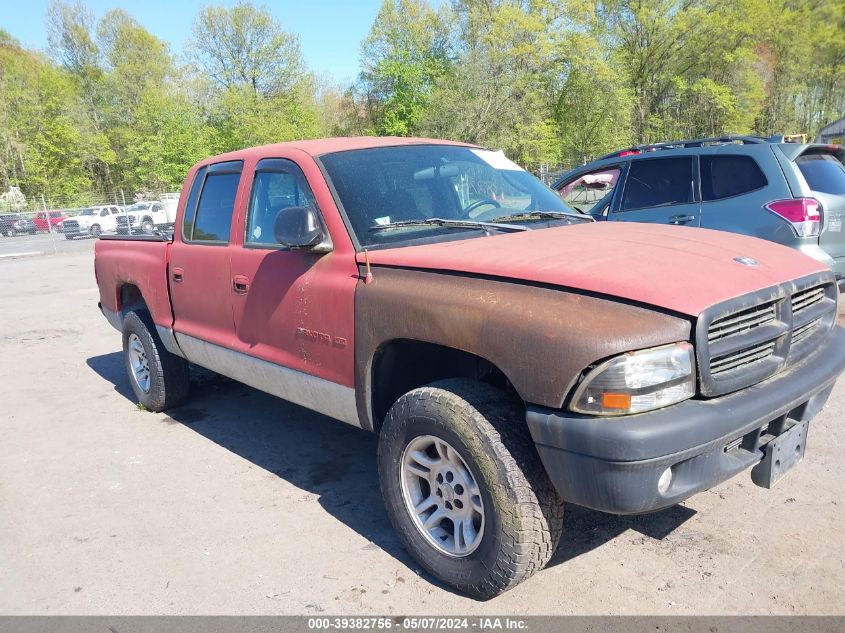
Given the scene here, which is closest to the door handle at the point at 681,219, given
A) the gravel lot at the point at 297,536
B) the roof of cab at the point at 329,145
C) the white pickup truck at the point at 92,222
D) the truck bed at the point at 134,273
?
the gravel lot at the point at 297,536

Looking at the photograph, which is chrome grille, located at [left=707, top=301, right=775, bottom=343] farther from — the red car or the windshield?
the red car

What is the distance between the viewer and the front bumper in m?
2.16

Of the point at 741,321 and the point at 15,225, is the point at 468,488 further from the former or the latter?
the point at 15,225

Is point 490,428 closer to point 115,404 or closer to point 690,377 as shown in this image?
point 690,377

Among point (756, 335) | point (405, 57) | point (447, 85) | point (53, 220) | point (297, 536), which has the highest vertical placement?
point (405, 57)

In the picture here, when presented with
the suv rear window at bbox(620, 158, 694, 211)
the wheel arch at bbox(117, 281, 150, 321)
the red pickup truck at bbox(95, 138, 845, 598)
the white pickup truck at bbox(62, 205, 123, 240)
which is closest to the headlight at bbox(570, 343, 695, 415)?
the red pickup truck at bbox(95, 138, 845, 598)

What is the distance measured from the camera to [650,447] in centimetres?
214

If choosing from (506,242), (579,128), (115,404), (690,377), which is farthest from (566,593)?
(579,128)

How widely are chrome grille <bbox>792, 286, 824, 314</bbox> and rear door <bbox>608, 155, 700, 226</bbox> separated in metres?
3.52

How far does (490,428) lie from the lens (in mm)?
2488

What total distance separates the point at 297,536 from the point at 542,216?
7.15 ft

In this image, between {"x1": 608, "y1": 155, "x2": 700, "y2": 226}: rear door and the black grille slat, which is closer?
the black grille slat

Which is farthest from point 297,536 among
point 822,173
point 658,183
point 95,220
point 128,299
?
point 95,220

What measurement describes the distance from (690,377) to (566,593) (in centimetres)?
110
